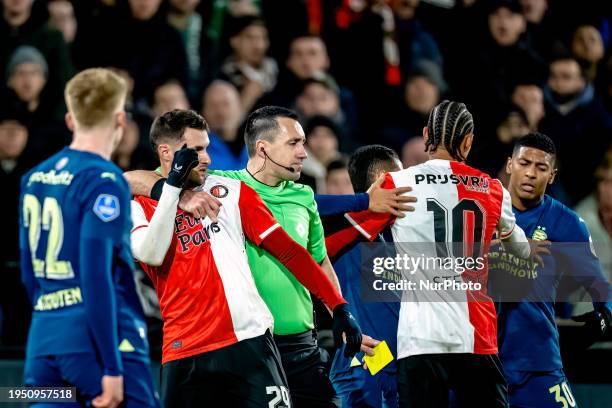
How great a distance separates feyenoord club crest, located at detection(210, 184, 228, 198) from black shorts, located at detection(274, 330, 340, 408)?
3.12 feet

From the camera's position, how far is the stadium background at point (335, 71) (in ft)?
34.0

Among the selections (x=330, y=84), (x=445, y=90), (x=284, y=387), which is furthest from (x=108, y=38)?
(x=284, y=387)

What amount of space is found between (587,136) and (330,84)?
9.08 feet

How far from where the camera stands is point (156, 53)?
11.2m

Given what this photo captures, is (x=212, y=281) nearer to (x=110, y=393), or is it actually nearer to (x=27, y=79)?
(x=110, y=393)

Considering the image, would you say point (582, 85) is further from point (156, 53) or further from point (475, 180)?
point (475, 180)

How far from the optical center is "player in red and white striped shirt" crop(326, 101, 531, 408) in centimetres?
532

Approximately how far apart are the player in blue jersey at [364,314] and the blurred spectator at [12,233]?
298cm

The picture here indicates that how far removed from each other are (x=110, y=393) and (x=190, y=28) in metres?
7.98

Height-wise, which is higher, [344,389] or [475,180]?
[475,180]

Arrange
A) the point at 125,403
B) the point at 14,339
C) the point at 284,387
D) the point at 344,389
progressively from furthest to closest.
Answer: the point at 14,339 < the point at 344,389 < the point at 284,387 < the point at 125,403

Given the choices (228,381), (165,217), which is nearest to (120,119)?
(165,217)

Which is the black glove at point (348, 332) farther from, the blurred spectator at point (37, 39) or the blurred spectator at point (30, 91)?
the blurred spectator at point (37, 39)

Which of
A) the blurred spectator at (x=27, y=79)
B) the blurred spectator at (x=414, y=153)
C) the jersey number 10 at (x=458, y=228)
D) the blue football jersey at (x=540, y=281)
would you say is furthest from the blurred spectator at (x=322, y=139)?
the jersey number 10 at (x=458, y=228)
